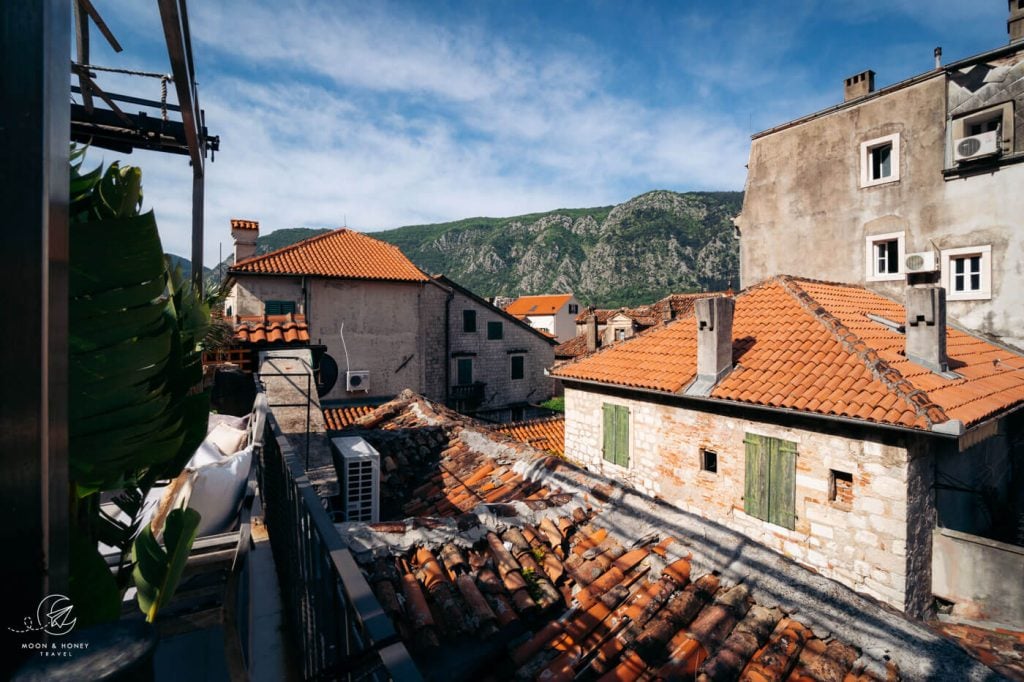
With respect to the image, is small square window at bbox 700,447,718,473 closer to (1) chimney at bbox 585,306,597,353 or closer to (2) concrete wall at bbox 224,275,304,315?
(2) concrete wall at bbox 224,275,304,315

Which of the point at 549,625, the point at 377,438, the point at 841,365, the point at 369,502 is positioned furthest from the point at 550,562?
the point at 841,365

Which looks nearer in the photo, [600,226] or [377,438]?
[377,438]

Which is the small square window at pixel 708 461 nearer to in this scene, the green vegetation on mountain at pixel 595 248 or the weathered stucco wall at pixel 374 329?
the weathered stucco wall at pixel 374 329

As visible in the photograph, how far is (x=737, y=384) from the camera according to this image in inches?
388

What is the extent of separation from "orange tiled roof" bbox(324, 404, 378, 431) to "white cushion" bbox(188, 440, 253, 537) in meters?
14.3

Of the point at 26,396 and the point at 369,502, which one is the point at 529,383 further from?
the point at 26,396

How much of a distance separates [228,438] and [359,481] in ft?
12.1

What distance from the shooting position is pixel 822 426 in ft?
28.1

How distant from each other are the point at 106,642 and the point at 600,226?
135010 mm

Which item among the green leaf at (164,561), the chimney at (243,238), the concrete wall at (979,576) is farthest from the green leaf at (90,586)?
the chimney at (243,238)

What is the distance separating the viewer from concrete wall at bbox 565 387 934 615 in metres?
7.78

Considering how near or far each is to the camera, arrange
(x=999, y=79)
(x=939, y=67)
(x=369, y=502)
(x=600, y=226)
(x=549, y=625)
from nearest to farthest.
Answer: (x=549, y=625) < (x=369, y=502) < (x=999, y=79) < (x=939, y=67) < (x=600, y=226)

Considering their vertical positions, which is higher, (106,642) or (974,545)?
(106,642)

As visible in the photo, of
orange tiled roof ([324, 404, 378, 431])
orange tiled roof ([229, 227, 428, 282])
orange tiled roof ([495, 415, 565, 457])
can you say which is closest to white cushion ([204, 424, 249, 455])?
orange tiled roof ([495, 415, 565, 457])
